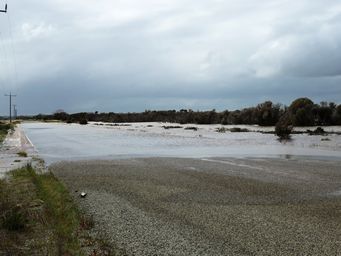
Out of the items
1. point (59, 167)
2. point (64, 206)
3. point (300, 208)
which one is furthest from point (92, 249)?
point (59, 167)

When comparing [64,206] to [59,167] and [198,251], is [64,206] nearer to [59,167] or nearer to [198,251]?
[198,251]

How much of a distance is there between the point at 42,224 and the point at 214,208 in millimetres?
4764

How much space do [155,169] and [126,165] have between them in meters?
2.74

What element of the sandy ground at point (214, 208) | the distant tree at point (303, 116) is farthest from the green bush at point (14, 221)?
the distant tree at point (303, 116)

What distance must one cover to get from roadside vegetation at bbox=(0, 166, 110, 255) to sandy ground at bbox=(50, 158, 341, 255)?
0.55 m

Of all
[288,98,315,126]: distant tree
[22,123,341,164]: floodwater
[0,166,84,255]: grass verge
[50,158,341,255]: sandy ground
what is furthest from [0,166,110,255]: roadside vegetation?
[288,98,315,126]: distant tree

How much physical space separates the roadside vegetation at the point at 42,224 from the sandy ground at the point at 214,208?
549 millimetres

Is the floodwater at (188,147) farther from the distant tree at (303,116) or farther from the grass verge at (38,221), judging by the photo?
the distant tree at (303,116)

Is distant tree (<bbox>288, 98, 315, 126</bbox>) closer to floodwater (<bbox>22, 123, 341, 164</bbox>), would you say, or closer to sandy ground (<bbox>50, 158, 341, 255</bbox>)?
floodwater (<bbox>22, 123, 341, 164</bbox>)

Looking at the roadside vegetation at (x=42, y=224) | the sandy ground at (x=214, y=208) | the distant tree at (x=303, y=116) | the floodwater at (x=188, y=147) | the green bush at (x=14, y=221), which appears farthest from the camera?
the distant tree at (x=303, y=116)

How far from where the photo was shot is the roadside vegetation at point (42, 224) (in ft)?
27.9

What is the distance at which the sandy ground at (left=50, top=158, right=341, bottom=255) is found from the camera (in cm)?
910

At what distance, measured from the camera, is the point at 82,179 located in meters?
18.8

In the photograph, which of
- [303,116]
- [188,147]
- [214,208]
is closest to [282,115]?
[303,116]
